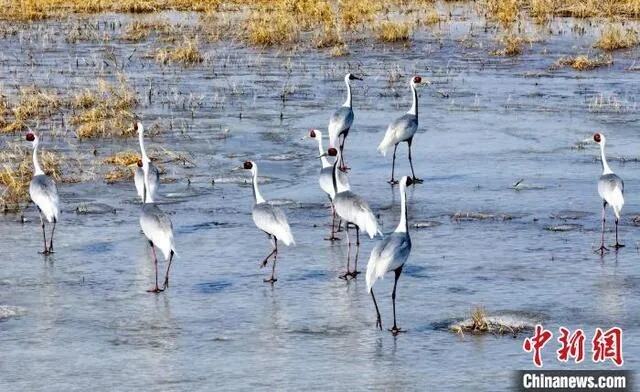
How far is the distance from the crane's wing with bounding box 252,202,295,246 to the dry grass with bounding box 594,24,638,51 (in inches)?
722

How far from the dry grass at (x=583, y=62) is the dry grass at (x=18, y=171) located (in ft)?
41.9

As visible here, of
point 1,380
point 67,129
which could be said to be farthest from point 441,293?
point 67,129

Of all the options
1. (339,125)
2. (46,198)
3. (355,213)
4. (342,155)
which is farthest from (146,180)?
(342,155)

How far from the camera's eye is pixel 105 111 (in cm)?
2222

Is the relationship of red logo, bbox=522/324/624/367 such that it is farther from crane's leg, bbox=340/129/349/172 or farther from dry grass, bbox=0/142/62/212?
crane's leg, bbox=340/129/349/172

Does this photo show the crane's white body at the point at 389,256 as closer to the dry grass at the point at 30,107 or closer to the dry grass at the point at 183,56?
the dry grass at the point at 30,107

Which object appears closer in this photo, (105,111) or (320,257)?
(320,257)

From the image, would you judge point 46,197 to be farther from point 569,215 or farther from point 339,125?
point 339,125

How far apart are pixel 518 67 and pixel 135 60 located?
845cm

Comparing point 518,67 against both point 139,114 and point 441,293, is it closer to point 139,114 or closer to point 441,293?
point 139,114

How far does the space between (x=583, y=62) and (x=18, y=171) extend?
46.2ft

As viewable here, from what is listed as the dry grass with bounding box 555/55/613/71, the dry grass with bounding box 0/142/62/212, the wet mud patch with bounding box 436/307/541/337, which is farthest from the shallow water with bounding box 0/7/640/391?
the dry grass with bounding box 555/55/613/71

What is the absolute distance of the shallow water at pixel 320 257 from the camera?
9.95 m

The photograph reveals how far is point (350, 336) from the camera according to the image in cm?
1063
